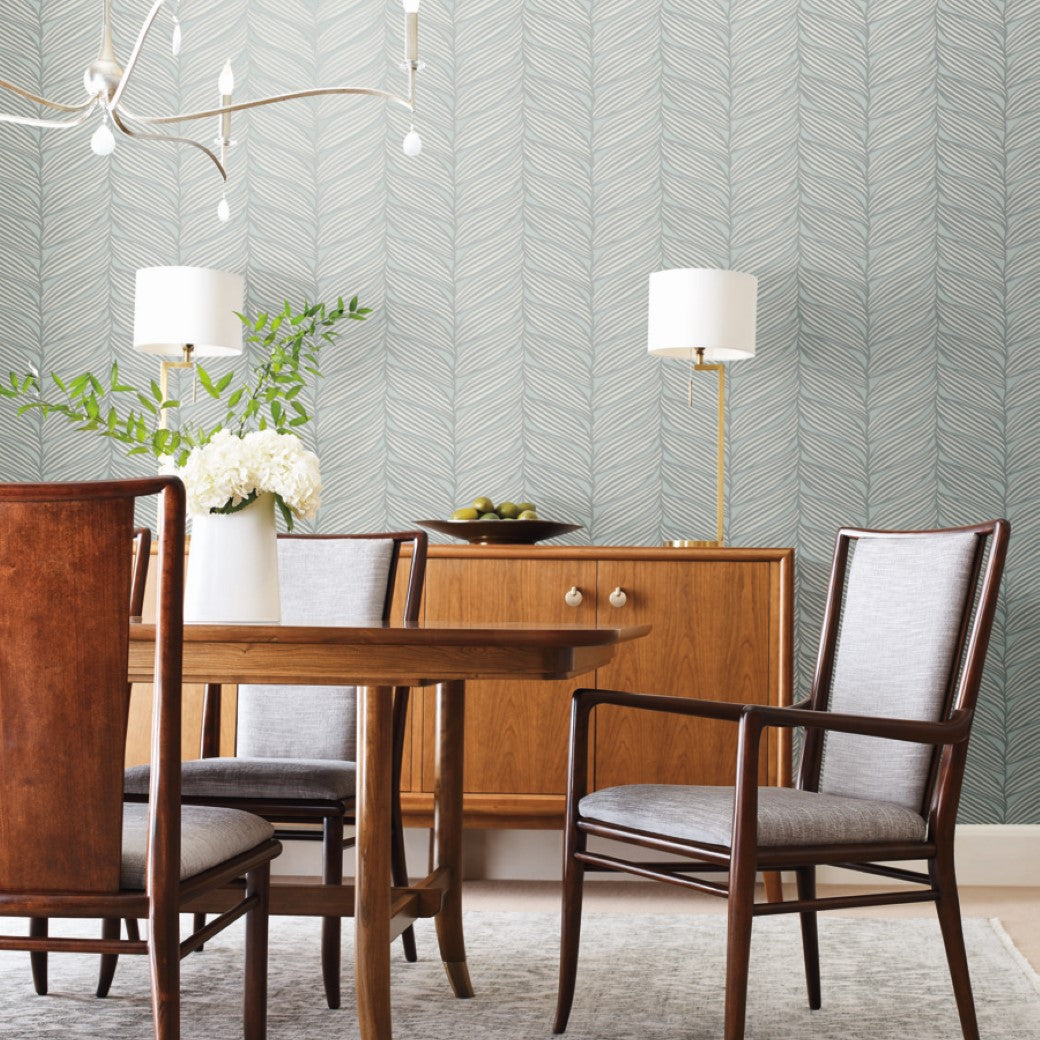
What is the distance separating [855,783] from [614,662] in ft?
3.83

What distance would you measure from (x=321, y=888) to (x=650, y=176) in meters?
2.55

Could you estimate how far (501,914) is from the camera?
309 centimetres

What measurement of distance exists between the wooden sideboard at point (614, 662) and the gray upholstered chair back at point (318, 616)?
69 cm

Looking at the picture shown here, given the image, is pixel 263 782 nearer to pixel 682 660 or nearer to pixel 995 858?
pixel 682 660

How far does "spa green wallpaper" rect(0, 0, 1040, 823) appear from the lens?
371 centimetres

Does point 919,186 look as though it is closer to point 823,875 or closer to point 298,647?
point 823,875

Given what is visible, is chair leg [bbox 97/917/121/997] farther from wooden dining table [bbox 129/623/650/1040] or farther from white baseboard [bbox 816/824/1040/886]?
white baseboard [bbox 816/824/1040/886]

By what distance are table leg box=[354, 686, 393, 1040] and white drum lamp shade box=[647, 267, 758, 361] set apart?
1.81 m

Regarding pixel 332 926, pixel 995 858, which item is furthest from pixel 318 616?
pixel 995 858

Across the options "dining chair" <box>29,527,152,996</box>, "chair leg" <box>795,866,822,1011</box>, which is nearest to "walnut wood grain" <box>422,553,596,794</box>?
"dining chair" <box>29,527,152,996</box>

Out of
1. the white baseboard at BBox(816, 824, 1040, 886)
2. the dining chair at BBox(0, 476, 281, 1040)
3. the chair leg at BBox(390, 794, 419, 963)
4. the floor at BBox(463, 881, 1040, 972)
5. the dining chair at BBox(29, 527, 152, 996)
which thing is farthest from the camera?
the white baseboard at BBox(816, 824, 1040, 886)

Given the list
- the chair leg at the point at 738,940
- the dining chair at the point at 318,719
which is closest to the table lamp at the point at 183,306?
the dining chair at the point at 318,719

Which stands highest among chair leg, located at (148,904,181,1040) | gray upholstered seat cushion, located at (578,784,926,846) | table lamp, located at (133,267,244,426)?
table lamp, located at (133,267,244,426)

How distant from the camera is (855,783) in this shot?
215 centimetres
